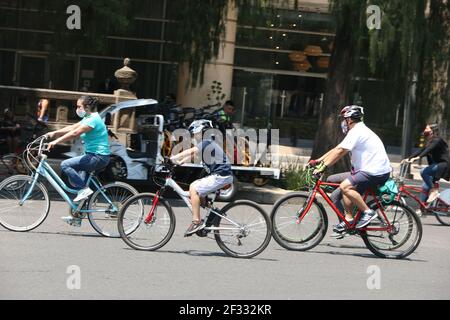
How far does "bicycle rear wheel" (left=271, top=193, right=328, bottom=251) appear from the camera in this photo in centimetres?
1060

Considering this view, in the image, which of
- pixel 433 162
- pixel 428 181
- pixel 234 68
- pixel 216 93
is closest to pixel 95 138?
pixel 428 181

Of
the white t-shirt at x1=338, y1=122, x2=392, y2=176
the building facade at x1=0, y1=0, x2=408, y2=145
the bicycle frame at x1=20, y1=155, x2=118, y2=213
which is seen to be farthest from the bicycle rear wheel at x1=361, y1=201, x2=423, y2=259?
the building facade at x1=0, y1=0, x2=408, y2=145

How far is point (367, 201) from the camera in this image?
1105 cm

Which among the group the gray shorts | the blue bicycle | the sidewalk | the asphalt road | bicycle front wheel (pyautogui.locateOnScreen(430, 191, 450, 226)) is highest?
the gray shorts

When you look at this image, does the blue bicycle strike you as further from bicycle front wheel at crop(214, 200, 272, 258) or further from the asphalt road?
bicycle front wheel at crop(214, 200, 272, 258)

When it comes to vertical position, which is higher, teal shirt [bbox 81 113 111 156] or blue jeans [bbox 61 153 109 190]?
teal shirt [bbox 81 113 111 156]

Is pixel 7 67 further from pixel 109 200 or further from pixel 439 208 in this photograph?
pixel 109 200

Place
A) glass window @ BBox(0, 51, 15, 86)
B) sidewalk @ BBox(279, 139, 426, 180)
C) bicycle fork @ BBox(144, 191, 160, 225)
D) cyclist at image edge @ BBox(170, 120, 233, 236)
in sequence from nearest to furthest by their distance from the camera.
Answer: cyclist at image edge @ BBox(170, 120, 233, 236) < bicycle fork @ BBox(144, 191, 160, 225) < sidewalk @ BBox(279, 139, 426, 180) < glass window @ BBox(0, 51, 15, 86)

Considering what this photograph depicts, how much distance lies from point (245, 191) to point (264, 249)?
7.33 m

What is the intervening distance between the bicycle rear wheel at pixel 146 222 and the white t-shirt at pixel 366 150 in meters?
2.35

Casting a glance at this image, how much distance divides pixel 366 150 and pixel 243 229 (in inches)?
75.4

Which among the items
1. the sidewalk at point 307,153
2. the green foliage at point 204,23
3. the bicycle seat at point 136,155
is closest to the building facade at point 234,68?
the sidewalk at point 307,153

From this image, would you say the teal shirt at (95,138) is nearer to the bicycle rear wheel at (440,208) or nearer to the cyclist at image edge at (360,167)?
the cyclist at image edge at (360,167)
